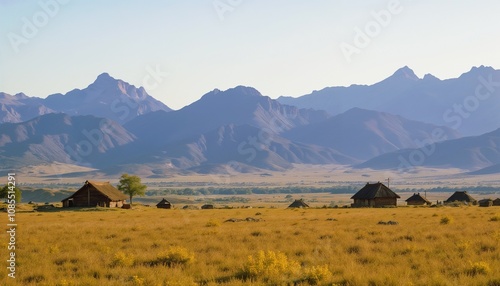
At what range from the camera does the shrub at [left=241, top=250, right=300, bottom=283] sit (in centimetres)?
1684

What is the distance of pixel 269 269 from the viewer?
56.3 feet

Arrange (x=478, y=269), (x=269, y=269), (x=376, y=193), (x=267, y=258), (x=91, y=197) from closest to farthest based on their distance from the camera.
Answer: (x=478, y=269) < (x=269, y=269) < (x=267, y=258) < (x=91, y=197) < (x=376, y=193)

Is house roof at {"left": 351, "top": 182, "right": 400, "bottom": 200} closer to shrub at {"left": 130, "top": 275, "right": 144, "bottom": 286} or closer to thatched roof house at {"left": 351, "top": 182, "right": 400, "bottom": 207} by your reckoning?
thatched roof house at {"left": 351, "top": 182, "right": 400, "bottom": 207}

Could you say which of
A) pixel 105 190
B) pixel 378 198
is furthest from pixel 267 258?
pixel 378 198

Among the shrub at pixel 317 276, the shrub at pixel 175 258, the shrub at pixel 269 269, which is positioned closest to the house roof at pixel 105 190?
the shrub at pixel 175 258

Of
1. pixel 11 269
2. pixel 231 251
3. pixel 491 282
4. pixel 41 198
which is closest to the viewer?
pixel 491 282

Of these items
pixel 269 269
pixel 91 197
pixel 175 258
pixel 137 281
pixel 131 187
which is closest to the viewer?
pixel 137 281

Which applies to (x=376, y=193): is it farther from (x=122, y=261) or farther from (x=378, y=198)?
(x=122, y=261)

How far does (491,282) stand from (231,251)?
10.2 m

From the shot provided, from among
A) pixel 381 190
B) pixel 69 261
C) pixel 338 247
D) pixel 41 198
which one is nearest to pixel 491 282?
pixel 338 247

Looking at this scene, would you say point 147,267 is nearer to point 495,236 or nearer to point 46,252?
point 46,252

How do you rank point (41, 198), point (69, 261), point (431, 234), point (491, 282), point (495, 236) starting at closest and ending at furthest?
point (491, 282), point (69, 261), point (495, 236), point (431, 234), point (41, 198)

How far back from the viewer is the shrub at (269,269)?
663 inches

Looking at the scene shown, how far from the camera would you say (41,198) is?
6388 inches
